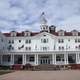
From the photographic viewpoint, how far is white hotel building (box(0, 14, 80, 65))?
5912cm

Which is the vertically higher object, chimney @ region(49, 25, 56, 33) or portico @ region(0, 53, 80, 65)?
chimney @ region(49, 25, 56, 33)

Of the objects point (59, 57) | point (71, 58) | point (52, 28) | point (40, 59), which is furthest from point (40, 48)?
point (52, 28)

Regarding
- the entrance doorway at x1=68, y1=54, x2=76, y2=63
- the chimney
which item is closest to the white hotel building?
the entrance doorway at x1=68, y1=54, x2=76, y2=63

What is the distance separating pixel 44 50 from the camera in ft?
203

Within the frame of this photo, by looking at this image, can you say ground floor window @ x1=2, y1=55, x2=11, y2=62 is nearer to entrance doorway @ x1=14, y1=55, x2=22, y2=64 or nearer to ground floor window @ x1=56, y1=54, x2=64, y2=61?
entrance doorway @ x1=14, y1=55, x2=22, y2=64

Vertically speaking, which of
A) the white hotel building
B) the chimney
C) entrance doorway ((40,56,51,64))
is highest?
the chimney

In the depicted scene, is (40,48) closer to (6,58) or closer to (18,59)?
(18,59)

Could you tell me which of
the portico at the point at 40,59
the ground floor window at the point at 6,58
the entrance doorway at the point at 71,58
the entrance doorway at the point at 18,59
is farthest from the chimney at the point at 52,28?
the ground floor window at the point at 6,58

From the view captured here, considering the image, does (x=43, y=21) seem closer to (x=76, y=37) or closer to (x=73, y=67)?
(x=76, y=37)

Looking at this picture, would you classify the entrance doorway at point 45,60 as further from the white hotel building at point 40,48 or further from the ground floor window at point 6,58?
the ground floor window at point 6,58

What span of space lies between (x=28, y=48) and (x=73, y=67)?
15.8m

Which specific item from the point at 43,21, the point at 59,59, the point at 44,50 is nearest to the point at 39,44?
the point at 44,50

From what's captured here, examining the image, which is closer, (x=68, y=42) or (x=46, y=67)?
(x=46, y=67)

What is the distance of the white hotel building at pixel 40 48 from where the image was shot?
59.1 meters
